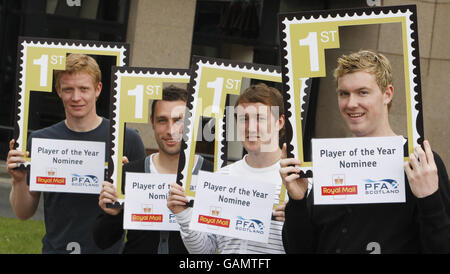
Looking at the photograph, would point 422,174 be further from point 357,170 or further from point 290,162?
point 290,162

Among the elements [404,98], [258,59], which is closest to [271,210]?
[404,98]

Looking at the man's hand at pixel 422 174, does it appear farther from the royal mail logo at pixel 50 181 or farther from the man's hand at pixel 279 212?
the royal mail logo at pixel 50 181

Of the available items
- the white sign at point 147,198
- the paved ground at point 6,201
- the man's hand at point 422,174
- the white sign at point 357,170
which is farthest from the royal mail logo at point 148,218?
the paved ground at point 6,201

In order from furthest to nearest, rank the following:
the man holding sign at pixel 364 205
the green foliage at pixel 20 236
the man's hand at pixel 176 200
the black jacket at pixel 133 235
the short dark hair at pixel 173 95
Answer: the green foliage at pixel 20 236 → the short dark hair at pixel 173 95 → the black jacket at pixel 133 235 → the man's hand at pixel 176 200 → the man holding sign at pixel 364 205

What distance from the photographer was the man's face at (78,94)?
4340 mm

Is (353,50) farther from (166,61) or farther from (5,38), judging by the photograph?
(5,38)

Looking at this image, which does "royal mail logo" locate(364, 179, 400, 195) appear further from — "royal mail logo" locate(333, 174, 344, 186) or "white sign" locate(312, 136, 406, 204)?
"royal mail logo" locate(333, 174, 344, 186)

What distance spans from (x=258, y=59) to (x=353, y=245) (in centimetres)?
1056

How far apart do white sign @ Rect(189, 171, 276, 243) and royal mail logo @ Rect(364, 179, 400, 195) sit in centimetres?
54

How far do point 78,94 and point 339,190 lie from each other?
1759 millimetres

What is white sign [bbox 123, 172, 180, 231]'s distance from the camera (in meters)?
4.09

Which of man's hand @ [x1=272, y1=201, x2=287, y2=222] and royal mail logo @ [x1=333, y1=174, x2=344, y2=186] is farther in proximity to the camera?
man's hand @ [x1=272, y1=201, x2=287, y2=222]

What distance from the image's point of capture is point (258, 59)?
1359 cm

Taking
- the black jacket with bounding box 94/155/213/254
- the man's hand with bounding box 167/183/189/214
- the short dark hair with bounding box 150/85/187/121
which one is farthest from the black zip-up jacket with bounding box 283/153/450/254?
the short dark hair with bounding box 150/85/187/121
